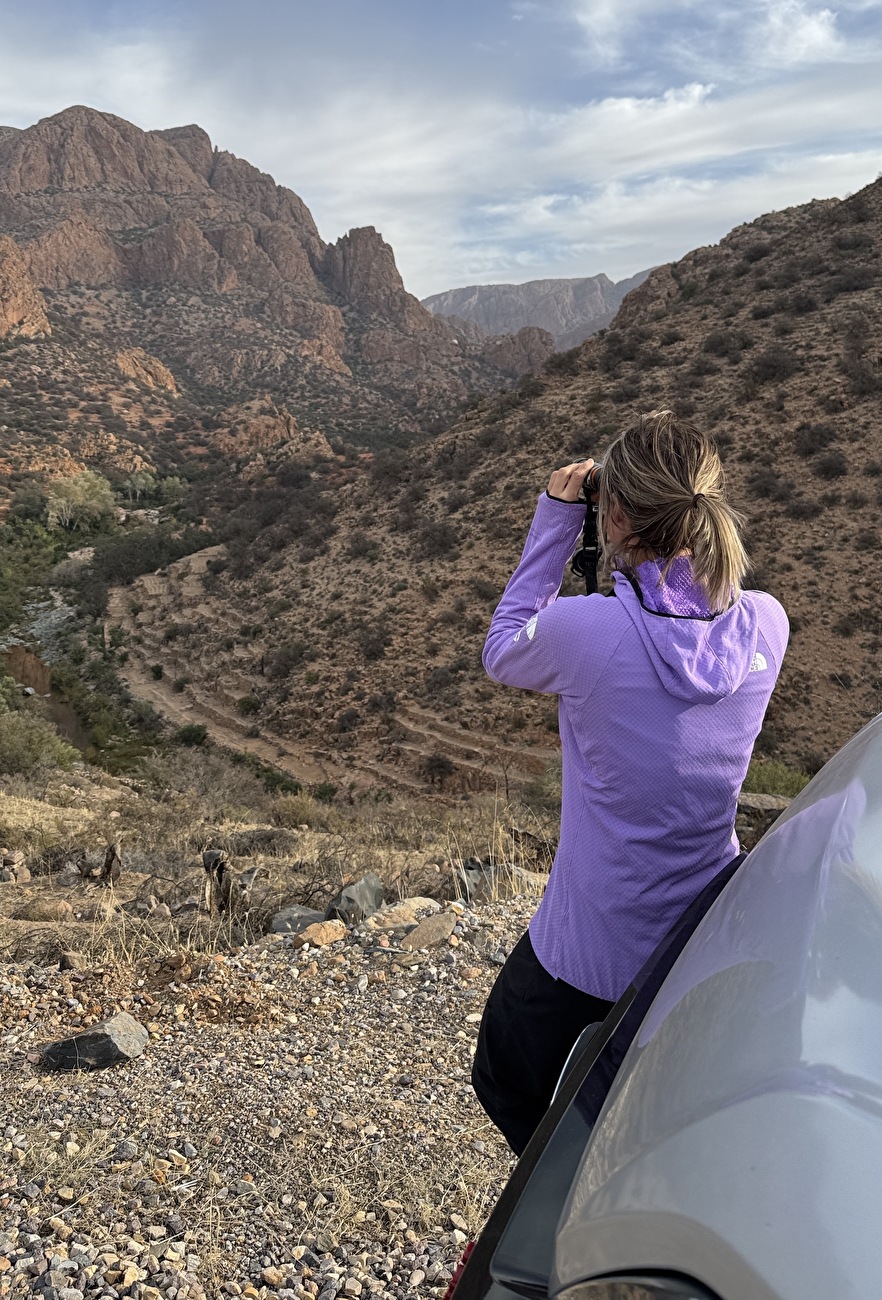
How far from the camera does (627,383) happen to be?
21.4 metres

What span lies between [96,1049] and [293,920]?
1.41 m

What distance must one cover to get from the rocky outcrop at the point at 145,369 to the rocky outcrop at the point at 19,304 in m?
6.26

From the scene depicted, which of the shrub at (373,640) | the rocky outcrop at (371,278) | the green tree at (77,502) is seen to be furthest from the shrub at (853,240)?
the rocky outcrop at (371,278)

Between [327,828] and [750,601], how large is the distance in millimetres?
8467

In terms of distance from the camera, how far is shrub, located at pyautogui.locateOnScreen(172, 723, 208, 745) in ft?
54.7

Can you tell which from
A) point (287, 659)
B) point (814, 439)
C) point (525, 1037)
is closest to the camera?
point (525, 1037)

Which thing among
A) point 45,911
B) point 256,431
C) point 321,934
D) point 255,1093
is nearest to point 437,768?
point 45,911

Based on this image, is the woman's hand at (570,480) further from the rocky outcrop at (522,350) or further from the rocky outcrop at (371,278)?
the rocky outcrop at (371,278)

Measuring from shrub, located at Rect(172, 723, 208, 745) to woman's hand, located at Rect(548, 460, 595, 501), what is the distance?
52.7 ft

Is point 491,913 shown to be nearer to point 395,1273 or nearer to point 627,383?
point 395,1273

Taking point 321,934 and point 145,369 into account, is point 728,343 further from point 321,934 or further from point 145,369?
point 145,369

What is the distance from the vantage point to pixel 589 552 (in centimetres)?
155

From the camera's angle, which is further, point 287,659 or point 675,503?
point 287,659

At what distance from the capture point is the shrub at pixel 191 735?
16.7 metres
